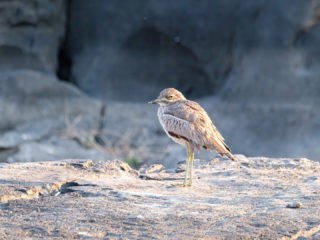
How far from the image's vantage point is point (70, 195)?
4.13 meters

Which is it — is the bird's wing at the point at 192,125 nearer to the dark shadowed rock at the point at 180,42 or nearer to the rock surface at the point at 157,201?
the rock surface at the point at 157,201

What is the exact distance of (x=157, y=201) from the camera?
3994mm

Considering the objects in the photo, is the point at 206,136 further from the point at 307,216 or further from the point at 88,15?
the point at 88,15

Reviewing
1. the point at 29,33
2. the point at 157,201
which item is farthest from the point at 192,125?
the point at 29,33

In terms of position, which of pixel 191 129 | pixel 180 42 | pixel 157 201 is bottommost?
pixel 157 201

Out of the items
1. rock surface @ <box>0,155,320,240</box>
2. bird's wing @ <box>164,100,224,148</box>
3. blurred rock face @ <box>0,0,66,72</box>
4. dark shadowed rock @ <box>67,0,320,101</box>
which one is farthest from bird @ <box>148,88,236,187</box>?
blurred rock face @ <box>0,0,66,72</box>

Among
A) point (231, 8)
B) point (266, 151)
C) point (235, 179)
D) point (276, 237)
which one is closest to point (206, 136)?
point (235, 179)

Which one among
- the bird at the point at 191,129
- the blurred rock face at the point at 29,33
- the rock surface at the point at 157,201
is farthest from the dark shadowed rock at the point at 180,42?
the bird at the point at 191,129

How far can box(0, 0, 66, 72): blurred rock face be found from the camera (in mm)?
11203

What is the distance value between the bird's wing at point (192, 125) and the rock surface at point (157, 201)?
1.16ft

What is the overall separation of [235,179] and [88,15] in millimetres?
7603

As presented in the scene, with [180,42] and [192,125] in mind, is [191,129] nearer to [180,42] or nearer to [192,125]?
[192,125]

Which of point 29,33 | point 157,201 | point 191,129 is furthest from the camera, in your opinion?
point 29,33

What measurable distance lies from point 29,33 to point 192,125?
24.5ft
